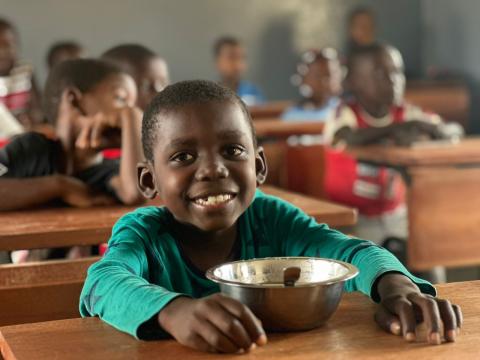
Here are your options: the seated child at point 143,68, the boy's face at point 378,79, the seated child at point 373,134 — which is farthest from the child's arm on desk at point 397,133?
the seated child at point 143,68

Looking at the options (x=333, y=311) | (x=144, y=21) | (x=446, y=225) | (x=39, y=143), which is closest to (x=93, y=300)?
(x=333, y=311)

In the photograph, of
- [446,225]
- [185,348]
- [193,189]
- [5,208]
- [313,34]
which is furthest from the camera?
[313,34]

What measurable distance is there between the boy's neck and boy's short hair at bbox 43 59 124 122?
55.2 inches

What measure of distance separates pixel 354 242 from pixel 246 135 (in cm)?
25

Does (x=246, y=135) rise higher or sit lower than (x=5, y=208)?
higher

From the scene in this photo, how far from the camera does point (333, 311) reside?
1343 millimetres

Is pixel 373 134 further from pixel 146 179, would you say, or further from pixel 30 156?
pixel 146 179

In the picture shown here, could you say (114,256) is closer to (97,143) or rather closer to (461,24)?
(97,143)

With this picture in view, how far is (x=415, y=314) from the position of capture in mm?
1328

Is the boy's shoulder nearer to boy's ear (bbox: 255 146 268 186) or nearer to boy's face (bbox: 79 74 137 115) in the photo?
boy's face (bbox: 79 74 137 115)

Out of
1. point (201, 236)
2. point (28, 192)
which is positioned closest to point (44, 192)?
point (28, 192)

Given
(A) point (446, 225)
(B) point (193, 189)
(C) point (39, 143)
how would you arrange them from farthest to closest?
(A) point (446, 225) → (C) point (39, 143) → (B) point (193, 189)

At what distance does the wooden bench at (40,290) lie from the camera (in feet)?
7.04

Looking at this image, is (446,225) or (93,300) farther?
(446,225)
